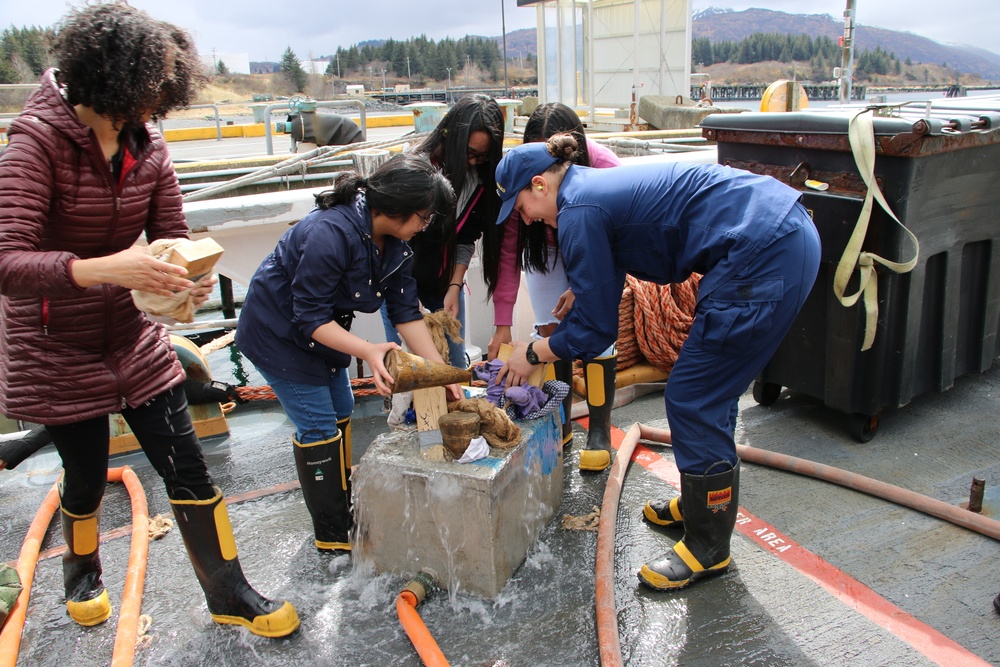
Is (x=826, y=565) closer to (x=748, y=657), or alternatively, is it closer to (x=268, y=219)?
(x=748, y=657)

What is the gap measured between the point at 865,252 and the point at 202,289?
2802mm

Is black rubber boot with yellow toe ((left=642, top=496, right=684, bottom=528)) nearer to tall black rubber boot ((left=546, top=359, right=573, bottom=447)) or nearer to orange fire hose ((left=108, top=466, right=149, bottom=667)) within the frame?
tall black rubber boot ((left=546, top=359, right=573, bottom=447))

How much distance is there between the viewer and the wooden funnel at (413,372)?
2.47 metres

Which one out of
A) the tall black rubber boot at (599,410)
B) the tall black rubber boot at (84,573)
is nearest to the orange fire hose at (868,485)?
the tall black rubber boot at (599,410)

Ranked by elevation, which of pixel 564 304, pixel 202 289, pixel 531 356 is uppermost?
pixel 202 289

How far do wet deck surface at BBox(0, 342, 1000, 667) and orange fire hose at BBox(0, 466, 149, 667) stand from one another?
8 centimetres

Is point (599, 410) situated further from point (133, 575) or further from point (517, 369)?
point (133, 575)

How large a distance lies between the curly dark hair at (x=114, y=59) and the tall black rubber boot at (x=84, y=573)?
4.62ft

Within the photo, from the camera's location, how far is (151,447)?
2.33m

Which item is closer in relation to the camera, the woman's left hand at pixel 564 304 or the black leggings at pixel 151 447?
the black leggings at pixel 151 447

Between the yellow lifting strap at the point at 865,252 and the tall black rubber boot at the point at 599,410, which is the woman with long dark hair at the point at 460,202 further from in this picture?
the yellow lifting strap at the point at 865,252

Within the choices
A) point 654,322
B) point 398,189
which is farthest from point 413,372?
point 654,322

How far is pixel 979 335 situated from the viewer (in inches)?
151

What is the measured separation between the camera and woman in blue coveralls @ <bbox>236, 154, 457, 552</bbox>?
8.16 feet
